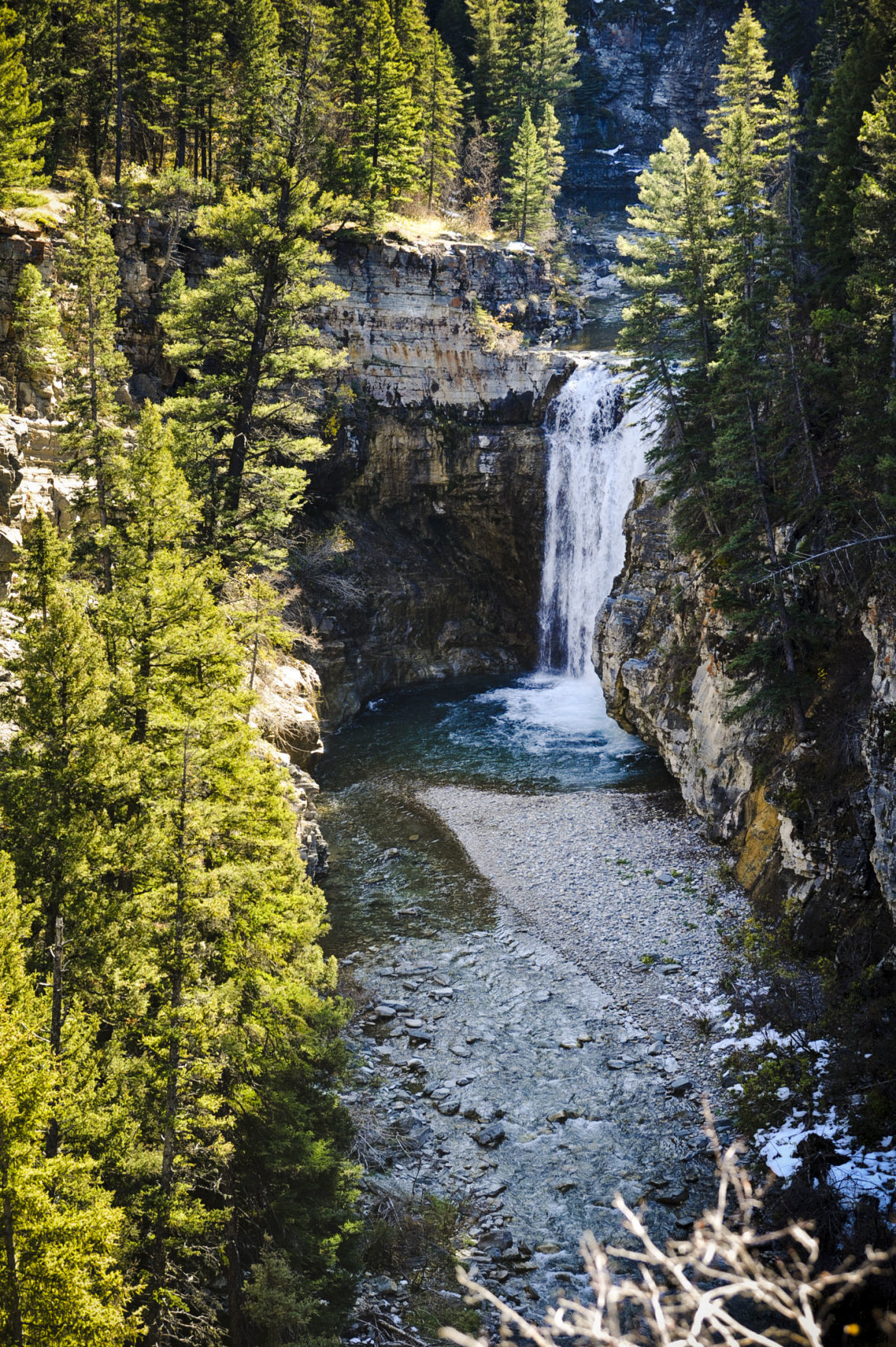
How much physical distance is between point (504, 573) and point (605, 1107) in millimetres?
27573

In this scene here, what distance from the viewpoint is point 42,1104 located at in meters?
9.40

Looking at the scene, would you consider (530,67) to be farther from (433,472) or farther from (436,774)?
(436,774)

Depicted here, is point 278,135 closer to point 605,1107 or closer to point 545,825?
point 545,825

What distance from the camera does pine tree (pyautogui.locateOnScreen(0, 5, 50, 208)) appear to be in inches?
882

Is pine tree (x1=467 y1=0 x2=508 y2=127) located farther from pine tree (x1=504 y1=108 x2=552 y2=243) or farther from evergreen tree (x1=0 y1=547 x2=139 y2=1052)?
evergreen tree (x1=0 y1=547 x2=139 y2=1052)

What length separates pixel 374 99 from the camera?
35.8 m

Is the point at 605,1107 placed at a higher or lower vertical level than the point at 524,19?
lower

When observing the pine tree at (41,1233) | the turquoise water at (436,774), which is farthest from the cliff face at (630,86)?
the pine tree at (41,1233)

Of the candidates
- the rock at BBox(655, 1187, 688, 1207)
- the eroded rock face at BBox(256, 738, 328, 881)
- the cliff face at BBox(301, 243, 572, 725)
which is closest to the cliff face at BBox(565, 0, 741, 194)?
the cliff face at BBox(301, 243, 572, 725)

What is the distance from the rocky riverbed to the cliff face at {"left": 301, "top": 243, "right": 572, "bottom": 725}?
14.2m

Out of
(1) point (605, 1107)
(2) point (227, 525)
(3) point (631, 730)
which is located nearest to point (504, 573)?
(3) point (631, 730)

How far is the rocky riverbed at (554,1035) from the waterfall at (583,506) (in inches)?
508

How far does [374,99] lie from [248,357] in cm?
2182

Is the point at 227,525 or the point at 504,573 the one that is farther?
the point at 504,573
